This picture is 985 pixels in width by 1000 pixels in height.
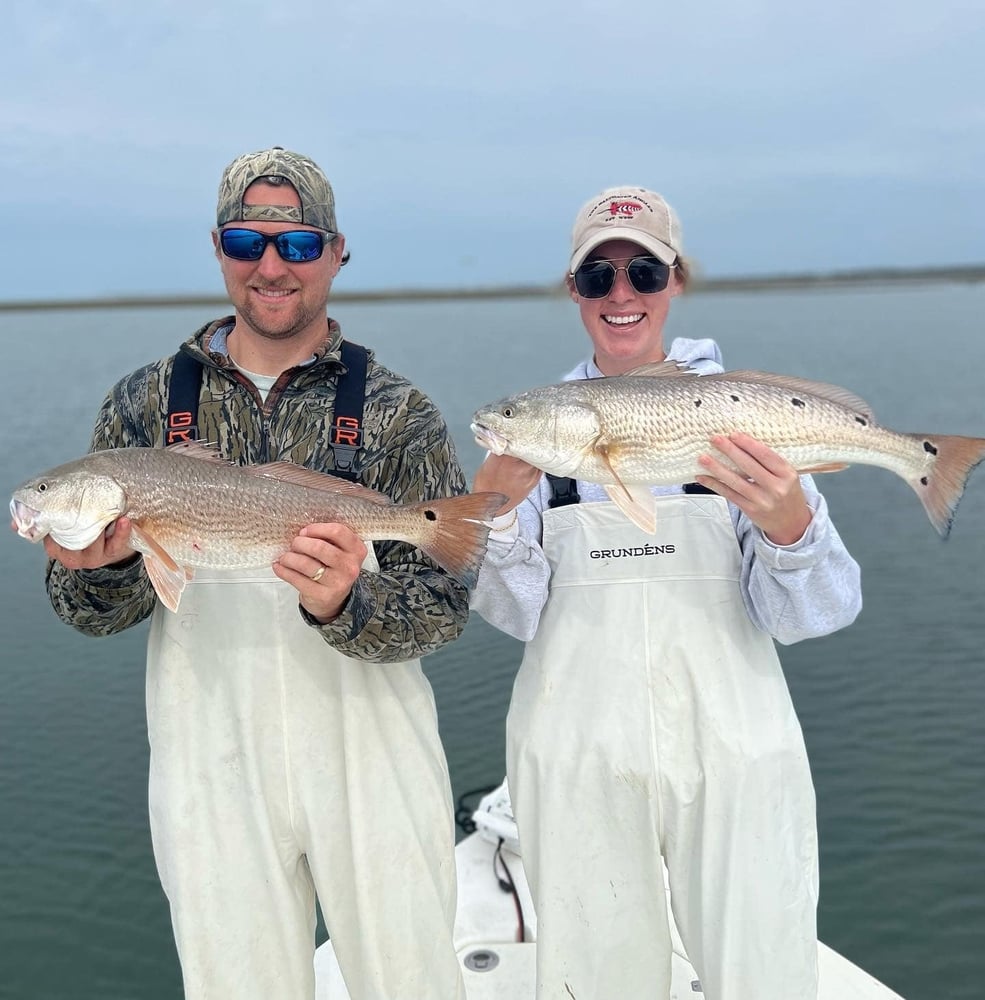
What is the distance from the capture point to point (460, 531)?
3881 millimetres

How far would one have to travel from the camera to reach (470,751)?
10992mm

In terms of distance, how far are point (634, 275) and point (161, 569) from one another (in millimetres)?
2273

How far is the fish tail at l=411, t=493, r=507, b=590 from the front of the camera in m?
3.88

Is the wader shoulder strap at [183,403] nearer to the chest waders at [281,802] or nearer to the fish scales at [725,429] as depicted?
the chest waders at [281,802]

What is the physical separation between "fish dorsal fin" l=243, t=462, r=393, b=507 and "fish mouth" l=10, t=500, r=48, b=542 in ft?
2.57

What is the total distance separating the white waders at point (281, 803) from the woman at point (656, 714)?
1.71ft

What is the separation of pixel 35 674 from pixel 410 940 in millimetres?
10508

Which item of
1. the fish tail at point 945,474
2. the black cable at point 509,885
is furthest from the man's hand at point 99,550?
the black cable at point 509,885

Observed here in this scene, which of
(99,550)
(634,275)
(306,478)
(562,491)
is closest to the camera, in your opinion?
(99,550)

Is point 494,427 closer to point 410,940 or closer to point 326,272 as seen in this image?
point 326,272

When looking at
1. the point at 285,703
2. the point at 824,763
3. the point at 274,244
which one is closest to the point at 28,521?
the point at 285,703

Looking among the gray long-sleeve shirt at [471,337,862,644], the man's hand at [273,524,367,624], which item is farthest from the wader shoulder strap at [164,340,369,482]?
the gray long-sleeve shirt at [471,337,862,644]

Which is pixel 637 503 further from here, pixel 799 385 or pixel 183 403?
pixel 183 403

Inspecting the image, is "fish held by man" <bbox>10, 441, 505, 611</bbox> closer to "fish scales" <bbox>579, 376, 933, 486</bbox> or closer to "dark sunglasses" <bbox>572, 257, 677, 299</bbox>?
"fish scales" <bbox>579, 376, 933, 486</bbox>
